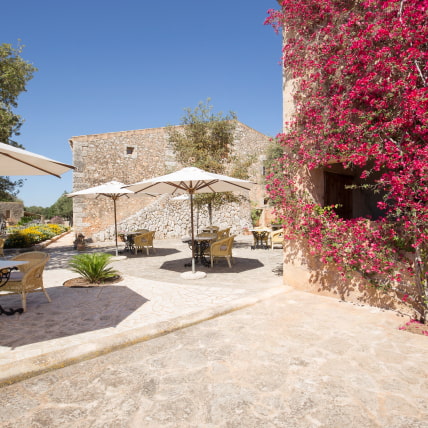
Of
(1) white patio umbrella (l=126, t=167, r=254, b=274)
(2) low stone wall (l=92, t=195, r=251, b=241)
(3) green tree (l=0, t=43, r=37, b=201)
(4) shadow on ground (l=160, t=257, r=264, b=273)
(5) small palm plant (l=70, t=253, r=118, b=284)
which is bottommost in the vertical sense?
(4) shadow on ground (l=160, t=257, r=264, b=273)

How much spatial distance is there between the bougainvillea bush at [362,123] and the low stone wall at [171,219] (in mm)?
10485

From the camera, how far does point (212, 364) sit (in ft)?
9.52

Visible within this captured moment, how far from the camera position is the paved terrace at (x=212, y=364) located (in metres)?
2.21

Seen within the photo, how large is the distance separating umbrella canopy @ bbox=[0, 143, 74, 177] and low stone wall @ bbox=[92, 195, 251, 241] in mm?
9914

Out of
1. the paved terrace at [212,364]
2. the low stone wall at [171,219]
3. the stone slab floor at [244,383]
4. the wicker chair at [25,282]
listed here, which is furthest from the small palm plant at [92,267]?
the low stone wall at [171,219]

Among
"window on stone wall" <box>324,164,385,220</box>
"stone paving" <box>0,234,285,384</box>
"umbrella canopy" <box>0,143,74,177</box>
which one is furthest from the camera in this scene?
"window on stone wall" <box>324,164,385,220</box>

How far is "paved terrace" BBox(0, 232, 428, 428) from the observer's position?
221cm

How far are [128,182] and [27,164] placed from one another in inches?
543

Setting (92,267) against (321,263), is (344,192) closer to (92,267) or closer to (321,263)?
(321,263)

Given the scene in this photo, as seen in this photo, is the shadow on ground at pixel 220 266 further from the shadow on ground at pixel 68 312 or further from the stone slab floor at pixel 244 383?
the stone slab floor at pixel 244 383

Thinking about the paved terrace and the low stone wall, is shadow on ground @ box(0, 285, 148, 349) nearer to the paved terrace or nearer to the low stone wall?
the paved terrace

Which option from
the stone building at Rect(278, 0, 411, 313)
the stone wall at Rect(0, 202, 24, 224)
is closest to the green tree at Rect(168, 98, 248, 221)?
the stone building at Rect(278, 0, 411, 313)

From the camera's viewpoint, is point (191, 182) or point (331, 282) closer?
point (331, 282)

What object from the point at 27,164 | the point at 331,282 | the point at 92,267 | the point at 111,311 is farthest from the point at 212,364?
the point at 92,267
